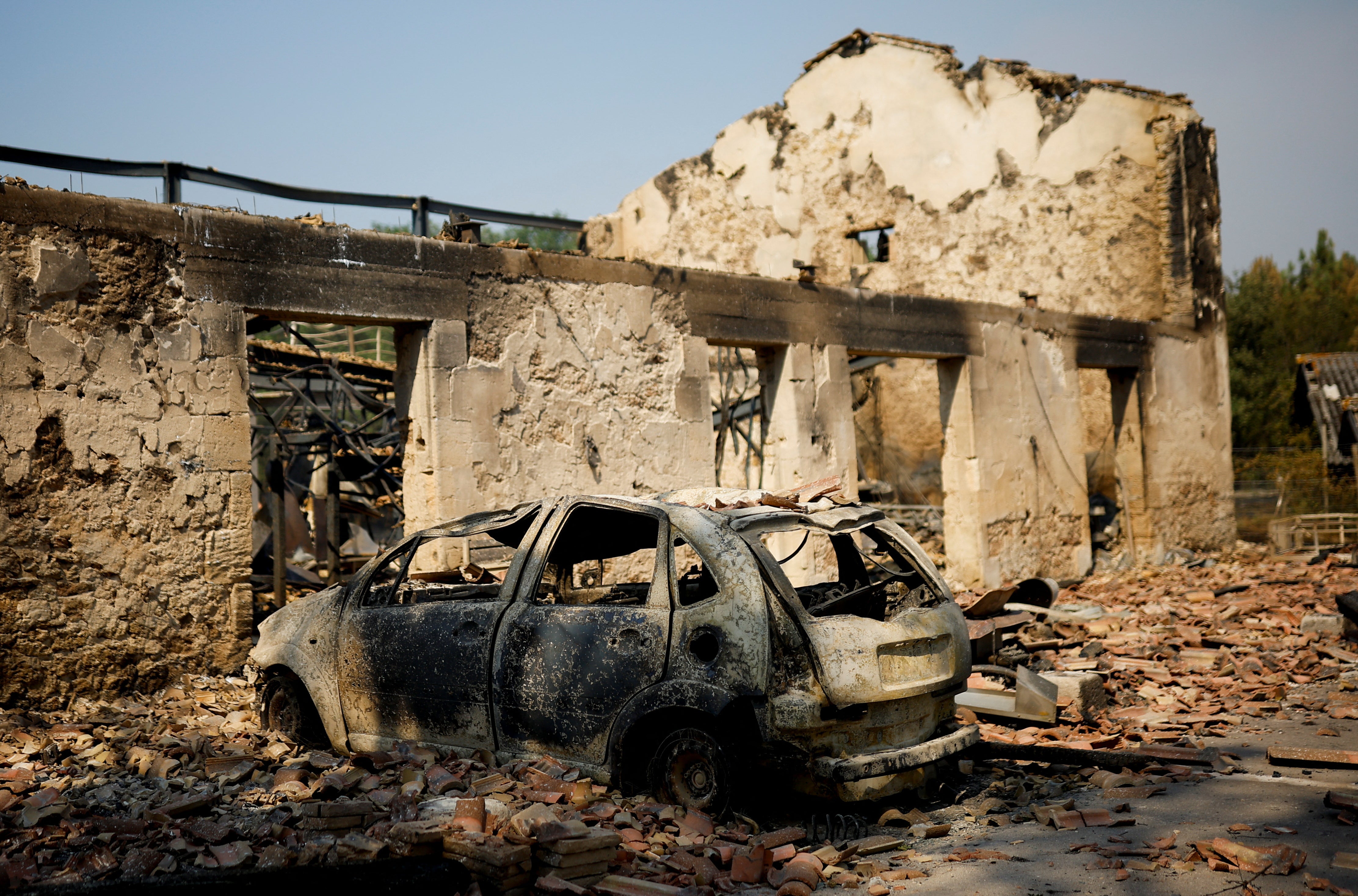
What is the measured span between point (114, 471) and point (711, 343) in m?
4.99

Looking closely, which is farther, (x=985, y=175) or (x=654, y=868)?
(x=985, y=175)

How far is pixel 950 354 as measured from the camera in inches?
445

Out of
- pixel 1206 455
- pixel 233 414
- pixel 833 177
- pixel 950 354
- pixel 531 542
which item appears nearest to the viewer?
pixel 531 542

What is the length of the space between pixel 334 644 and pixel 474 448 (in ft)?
8.55

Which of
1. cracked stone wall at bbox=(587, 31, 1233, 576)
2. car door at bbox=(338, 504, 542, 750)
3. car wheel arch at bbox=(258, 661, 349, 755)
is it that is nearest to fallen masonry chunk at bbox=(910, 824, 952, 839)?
car door at bbox=(338, 504, 542, 750)

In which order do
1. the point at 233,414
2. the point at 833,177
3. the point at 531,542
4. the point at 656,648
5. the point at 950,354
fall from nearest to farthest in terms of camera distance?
1. the point at 656,648
2. the point at 531,542
3. the point at 233,414
4. the point at 950,354
5. the point at 833,177

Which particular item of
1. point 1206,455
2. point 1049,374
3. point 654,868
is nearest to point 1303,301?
point 1206,455

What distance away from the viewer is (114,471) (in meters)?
6.43

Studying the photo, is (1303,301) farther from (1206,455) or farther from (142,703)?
(142,703)

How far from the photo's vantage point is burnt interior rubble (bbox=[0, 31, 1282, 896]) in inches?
166

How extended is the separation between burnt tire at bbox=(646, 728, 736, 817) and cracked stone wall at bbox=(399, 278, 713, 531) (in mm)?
3613

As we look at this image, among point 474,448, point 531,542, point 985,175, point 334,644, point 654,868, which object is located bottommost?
point 654,868

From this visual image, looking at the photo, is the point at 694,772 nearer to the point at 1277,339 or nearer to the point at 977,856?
the point at 977,856

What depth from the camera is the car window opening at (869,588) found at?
5035 millimetres
